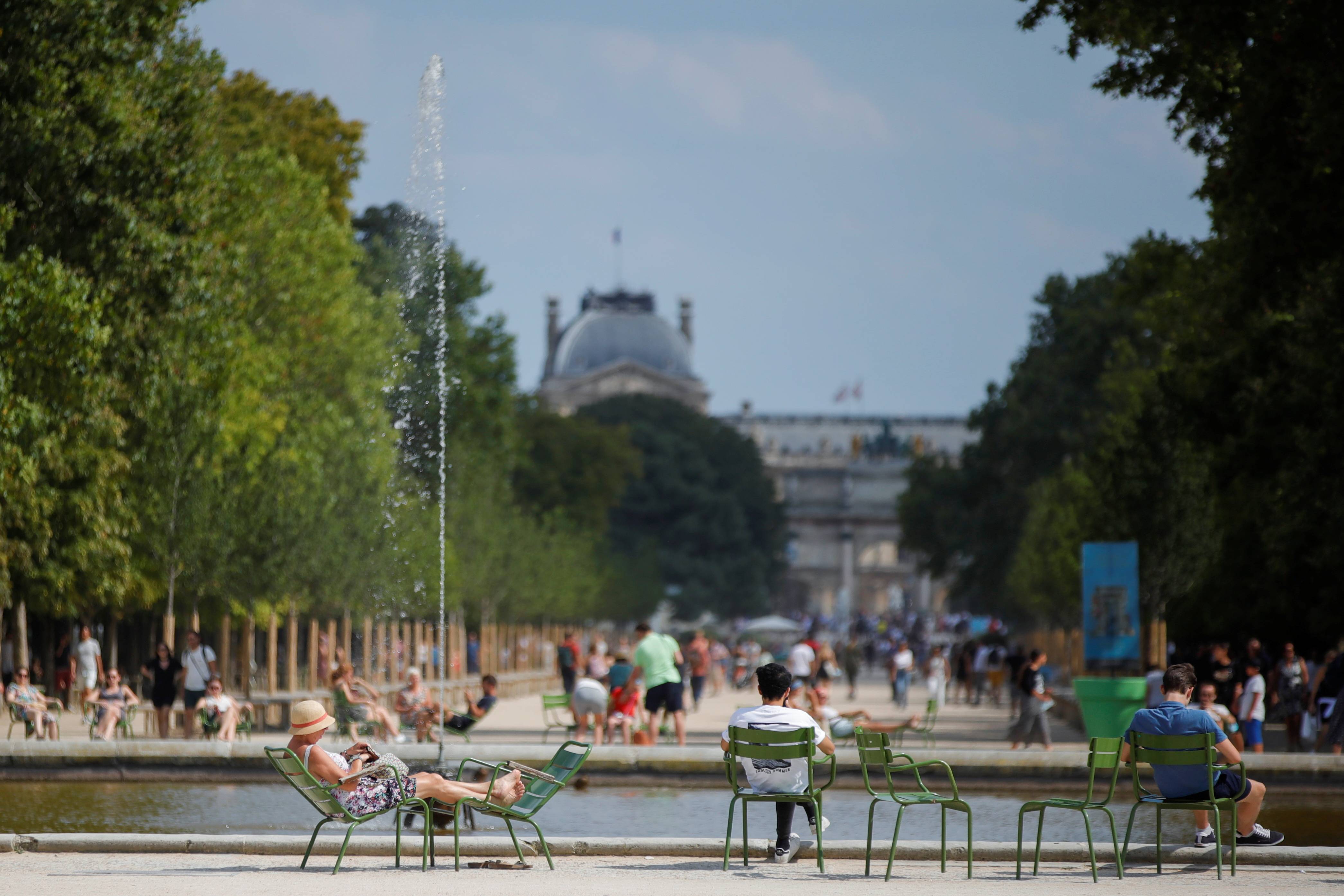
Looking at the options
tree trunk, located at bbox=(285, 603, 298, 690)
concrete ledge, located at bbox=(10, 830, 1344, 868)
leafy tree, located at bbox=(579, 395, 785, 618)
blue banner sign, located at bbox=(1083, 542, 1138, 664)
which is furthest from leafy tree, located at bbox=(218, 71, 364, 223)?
leafy tree, located at bbox=(579, 395, 785, 618)

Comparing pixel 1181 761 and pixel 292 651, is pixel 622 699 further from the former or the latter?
pixel 1181 761

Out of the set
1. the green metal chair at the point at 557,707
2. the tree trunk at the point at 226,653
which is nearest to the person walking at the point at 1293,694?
the green metal chair at the point at 557,707

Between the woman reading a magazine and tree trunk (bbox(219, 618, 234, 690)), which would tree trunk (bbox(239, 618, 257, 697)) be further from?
the woman reading a magazine

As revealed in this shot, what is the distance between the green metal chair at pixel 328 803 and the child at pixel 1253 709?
13.0m

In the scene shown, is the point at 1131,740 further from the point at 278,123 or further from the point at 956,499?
the point at 956,499

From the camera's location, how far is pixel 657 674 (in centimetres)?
2294

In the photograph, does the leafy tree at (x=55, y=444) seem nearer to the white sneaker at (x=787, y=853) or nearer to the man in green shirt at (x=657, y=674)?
the man in green shirt at (x=657, y=674)

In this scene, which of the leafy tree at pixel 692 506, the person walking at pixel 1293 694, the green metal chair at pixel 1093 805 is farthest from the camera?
the leafy tree at pixel 692 506

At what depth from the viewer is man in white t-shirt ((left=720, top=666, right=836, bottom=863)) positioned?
36.0 ft

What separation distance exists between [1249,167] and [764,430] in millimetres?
172783

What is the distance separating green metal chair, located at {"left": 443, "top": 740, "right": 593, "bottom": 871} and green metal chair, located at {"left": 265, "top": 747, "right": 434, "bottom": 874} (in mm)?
139

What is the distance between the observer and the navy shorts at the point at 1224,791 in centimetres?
1108

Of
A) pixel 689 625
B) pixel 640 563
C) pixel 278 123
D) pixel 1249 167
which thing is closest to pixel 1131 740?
pixel 1249 167

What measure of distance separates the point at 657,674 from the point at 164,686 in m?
6.04
